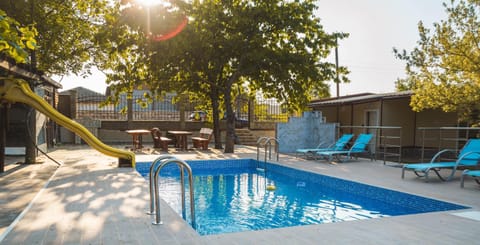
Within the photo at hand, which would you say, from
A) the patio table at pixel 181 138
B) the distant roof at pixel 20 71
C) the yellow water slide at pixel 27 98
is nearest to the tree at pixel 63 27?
the distant roof at pixel 20 71

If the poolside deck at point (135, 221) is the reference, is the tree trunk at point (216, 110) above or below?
above

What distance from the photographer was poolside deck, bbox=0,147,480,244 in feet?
12.6

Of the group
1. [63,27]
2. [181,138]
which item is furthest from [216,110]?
[63,27]

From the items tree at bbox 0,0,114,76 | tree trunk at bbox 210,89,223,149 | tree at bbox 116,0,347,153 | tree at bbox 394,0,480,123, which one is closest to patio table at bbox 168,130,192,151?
tree trunk at bbox 210,89,223,149

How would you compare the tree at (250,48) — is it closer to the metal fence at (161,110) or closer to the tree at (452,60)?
the tree at (452,60)

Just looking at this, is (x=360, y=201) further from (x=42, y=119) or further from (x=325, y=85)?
(x=42, y=119)

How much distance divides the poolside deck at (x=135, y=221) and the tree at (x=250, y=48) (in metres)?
6.31

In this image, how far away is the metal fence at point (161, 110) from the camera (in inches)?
747

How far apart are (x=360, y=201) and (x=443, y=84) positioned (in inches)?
202

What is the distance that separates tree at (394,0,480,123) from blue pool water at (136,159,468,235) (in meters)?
4.51

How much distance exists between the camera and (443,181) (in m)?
7.81

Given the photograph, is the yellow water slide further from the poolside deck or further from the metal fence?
the metal fence

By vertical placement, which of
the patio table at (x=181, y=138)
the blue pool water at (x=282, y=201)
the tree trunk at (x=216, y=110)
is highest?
the tree trunk at (x=216, y=110)

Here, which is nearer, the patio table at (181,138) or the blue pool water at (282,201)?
the blue pool water at (282,201)
